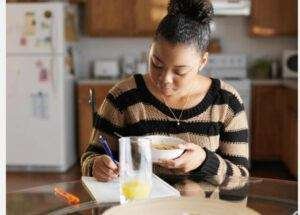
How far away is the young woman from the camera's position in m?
1.49

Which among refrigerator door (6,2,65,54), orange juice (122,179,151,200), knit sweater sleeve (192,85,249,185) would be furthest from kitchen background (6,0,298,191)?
orange juice (122,179,151,200)

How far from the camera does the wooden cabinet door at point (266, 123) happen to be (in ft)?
15.2

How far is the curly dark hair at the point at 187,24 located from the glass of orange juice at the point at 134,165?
391 mm

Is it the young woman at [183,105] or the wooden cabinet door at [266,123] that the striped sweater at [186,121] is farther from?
the wooden cabinet door at [266,123]

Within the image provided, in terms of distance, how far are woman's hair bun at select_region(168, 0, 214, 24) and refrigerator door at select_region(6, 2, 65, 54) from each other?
118 inches

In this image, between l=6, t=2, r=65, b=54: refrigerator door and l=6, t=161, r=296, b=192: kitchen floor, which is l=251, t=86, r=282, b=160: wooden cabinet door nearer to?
l=6, t=161, r=296, b=192: kitchen floor

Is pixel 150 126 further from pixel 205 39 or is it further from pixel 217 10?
pixel 217 10

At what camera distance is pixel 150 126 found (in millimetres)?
1629

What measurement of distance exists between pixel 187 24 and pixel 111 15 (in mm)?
3352

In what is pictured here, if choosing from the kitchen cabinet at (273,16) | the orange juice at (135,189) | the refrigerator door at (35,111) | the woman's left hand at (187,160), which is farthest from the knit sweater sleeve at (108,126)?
the kitchen cabinet at (273,16)

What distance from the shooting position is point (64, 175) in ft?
14.4

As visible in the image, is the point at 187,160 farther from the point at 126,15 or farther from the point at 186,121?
the point at 126,15

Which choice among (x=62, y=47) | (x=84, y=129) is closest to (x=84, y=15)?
(x=62, y=47)

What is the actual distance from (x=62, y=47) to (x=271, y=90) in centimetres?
179
